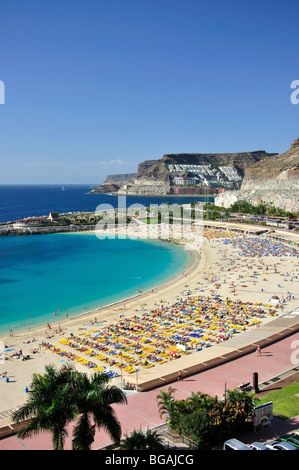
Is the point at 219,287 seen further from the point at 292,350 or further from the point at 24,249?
the point at 24,249

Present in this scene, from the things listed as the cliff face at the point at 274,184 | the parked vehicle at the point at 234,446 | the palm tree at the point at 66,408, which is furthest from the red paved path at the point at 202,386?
the cliff face at the point at 274,184

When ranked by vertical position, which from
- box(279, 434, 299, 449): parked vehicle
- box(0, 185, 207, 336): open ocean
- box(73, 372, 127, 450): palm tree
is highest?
box(73, 372, 127, 450): palm tree

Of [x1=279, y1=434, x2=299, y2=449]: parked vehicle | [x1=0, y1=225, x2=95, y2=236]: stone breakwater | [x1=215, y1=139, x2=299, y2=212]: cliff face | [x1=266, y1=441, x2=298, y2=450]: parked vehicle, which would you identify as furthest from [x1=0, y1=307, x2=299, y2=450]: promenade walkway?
[x1=215, y1=139, x2=299, y2=212]: cliff face

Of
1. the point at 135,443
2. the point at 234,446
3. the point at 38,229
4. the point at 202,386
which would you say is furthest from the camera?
the point at 38,229

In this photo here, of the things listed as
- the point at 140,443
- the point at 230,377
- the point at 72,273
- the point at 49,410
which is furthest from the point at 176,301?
the point at 49,410

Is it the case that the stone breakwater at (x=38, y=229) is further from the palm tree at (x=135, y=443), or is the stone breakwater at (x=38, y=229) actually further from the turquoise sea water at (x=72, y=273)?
the palm tree at (x=135, y=443)

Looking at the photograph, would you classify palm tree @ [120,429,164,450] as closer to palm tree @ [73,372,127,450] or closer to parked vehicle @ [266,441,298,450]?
palm tree @ [73,372,127,450]

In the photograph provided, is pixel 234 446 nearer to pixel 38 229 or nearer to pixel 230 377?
pixel 230 377
